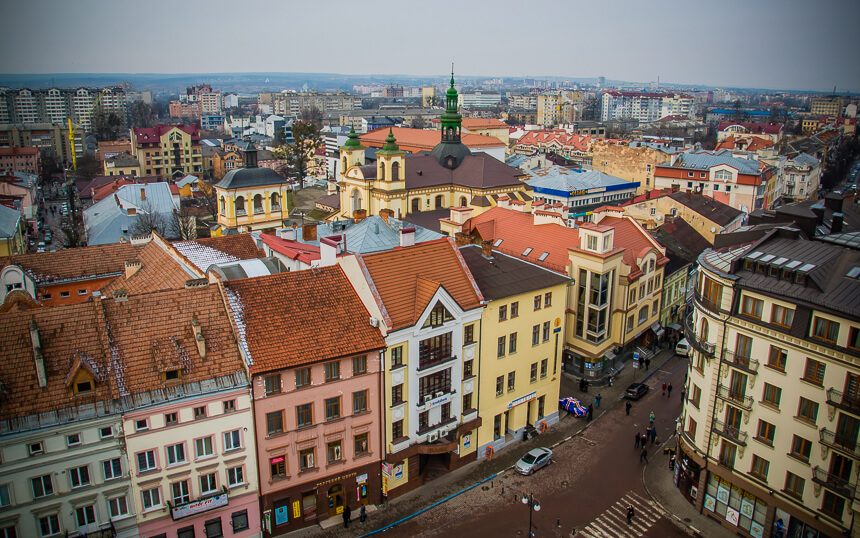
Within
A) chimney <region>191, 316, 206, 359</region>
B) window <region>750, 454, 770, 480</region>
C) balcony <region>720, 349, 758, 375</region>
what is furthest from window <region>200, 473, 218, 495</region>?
window <region>750, 454, 770, 480</region>

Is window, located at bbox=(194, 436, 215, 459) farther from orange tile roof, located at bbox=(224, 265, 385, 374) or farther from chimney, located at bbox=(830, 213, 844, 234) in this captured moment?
chimney, located at bbox=(830, 213, 844, 234)

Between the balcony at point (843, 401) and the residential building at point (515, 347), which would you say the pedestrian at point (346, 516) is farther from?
the balcony at point (843, 401)

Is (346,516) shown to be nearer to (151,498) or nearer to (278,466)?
(278,466)

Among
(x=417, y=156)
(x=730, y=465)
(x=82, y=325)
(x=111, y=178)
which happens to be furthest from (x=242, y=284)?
(x=111, y=178)

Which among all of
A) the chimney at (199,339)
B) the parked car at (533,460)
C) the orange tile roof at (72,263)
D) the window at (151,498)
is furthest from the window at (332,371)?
the orange tile roof at (72,263)

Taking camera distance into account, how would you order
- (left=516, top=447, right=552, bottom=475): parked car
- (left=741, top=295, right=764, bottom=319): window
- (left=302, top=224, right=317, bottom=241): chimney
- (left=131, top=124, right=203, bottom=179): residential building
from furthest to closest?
1. (left=131, top=124, right=203, bottom=179): residential building
2. (left=302, top=224, right=317, bottom=241): chimney
3. (left=516, top=447, right=552, bottom=475): parked car
4. (left=741, top=295, right=764, bottom=319): window

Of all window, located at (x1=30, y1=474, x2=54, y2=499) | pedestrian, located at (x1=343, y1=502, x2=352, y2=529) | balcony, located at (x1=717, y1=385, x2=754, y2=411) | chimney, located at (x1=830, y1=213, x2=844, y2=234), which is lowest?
pedestrian, located at (x1=343, y1=502, x2=352, y2=529)

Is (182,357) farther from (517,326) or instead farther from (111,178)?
(111,178)

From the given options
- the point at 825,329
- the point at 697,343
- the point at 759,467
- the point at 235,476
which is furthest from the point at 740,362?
the point at 235,476
